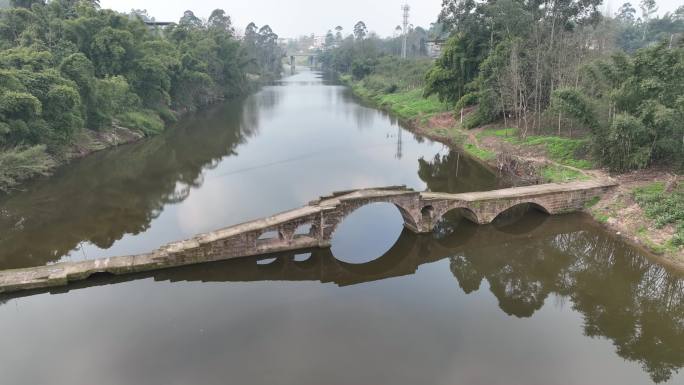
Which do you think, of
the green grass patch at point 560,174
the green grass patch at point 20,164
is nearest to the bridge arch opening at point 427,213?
the green grass patch at point 560,174

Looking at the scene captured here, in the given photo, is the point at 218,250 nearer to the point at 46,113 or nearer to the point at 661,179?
the point at 46,113

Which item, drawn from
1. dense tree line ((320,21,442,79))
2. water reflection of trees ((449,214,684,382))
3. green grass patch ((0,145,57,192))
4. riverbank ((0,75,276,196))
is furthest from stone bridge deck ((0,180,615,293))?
dense tree line ((320,21,442,79))

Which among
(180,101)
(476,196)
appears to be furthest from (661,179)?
(180,101)

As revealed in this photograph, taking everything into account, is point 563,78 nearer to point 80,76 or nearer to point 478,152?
point 478,152

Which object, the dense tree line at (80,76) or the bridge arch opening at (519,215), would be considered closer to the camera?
the bridge arch opening at (519,215)

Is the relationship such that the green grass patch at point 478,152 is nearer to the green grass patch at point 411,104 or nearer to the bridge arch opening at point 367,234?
the green grass patch at point 411,104

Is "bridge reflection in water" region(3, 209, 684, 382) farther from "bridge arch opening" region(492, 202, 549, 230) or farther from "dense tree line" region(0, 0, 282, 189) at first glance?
"dense tree line" region(0, 0, 282, 189)

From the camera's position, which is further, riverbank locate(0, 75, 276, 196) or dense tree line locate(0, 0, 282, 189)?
dense tree line locate(0, 0, 282, 189)

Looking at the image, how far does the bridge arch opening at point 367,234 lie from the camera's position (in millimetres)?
21141

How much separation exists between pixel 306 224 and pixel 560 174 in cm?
1834

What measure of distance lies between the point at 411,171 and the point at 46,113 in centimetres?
2698

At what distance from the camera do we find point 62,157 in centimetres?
3344

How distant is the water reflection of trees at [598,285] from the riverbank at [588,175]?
1.17 metres

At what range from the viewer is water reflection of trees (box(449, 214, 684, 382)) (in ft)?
50.0
